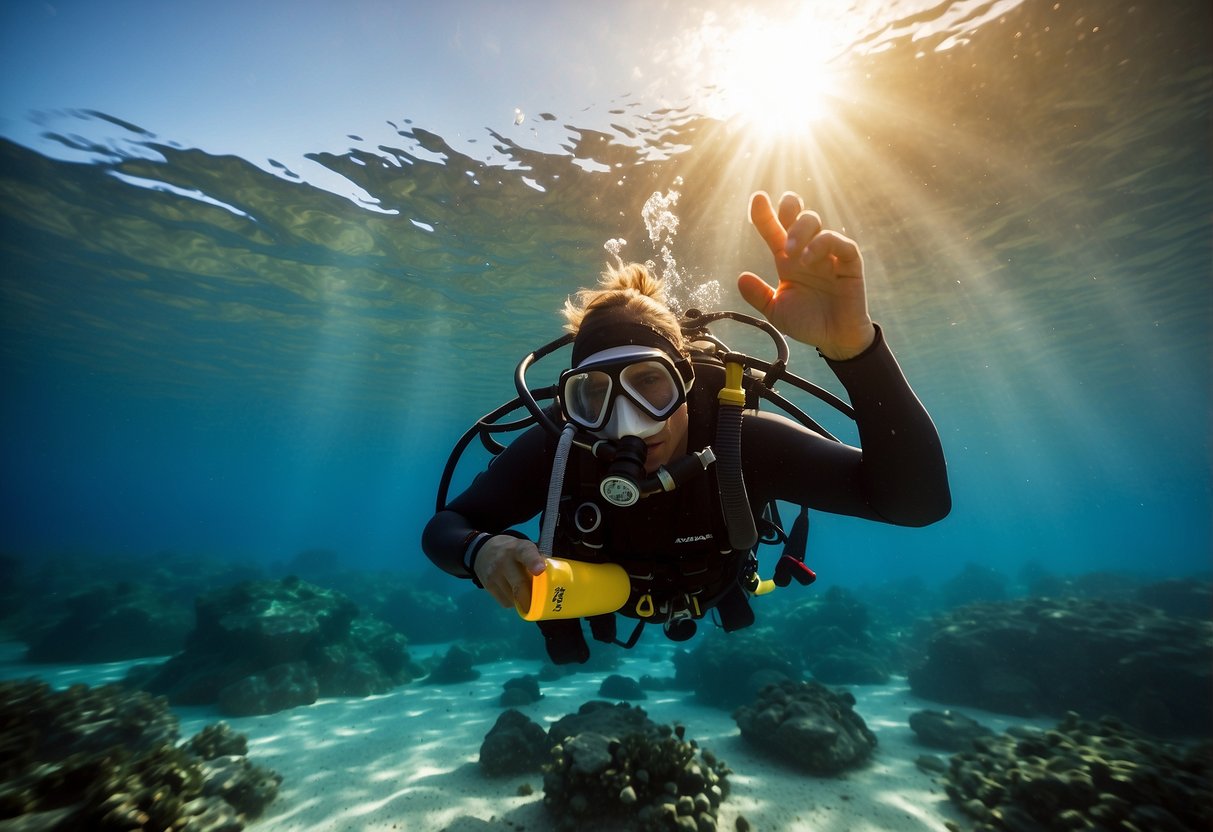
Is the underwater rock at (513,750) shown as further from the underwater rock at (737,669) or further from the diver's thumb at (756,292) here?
the diver's thumb at (756,292)

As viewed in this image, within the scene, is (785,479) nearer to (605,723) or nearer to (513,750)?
(605,723)

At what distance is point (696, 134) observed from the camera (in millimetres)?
10273

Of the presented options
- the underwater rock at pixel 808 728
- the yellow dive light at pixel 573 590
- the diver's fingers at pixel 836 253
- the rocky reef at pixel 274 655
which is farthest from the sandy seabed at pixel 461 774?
the diver's fingers at pixel 836 253

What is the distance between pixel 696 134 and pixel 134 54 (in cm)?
1125

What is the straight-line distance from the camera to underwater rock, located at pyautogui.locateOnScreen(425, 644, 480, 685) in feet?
40.8

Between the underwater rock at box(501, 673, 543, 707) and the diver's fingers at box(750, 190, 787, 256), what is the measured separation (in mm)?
10340

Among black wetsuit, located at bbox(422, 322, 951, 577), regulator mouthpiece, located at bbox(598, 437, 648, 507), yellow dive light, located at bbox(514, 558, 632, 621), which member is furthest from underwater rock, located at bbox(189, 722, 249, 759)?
regulator mouthpiece, located at bbox(598, 437, 648, 507)

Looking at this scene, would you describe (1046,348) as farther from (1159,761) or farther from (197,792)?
(197,792)

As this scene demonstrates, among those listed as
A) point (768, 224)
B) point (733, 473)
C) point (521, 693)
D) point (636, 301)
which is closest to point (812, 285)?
point (768, 224)

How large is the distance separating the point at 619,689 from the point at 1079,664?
370 inches

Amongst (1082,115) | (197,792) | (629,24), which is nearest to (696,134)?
(629,24)

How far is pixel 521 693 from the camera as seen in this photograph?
1014cm

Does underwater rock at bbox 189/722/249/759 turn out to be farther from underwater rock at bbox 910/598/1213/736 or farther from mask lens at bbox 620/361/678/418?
underwater rock at bbox 910/598/1213/736

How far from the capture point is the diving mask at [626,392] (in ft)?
8.84
